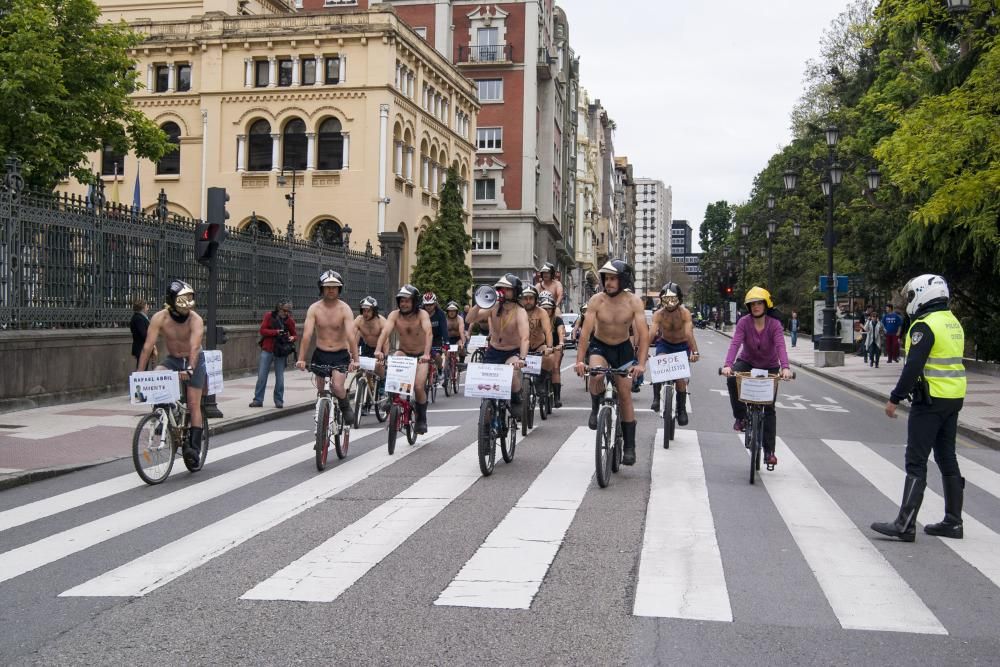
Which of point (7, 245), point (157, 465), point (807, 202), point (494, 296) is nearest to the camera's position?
point (157, 465)

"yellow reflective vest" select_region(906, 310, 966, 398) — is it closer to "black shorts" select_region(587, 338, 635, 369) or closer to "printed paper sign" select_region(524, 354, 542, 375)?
"black shorts" select_region(587, 338, 635, 369)

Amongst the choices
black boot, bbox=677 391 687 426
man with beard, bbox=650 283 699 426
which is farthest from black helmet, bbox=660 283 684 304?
black boot, bbox=677 391 687 426

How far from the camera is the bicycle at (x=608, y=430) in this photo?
376 inches

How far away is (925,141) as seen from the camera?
18891mm

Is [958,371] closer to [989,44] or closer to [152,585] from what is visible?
[152,585]

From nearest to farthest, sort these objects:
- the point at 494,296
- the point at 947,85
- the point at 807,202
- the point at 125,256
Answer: the point at 494,296 < the point at 125,256 < the point at 947,85 < the point at 807,202

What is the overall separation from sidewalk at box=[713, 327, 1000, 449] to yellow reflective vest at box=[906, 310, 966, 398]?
24.7ft

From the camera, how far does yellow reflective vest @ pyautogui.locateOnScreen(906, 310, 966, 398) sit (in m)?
7.68

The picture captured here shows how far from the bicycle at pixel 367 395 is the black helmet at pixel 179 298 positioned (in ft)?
10.0

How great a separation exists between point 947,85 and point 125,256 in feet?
53.7

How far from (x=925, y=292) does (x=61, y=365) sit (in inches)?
536

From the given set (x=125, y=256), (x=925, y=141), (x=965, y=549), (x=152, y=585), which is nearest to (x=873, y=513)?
(x=965, y=549)

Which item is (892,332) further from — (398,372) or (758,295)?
(398,372)

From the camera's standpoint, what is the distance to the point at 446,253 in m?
49.6
